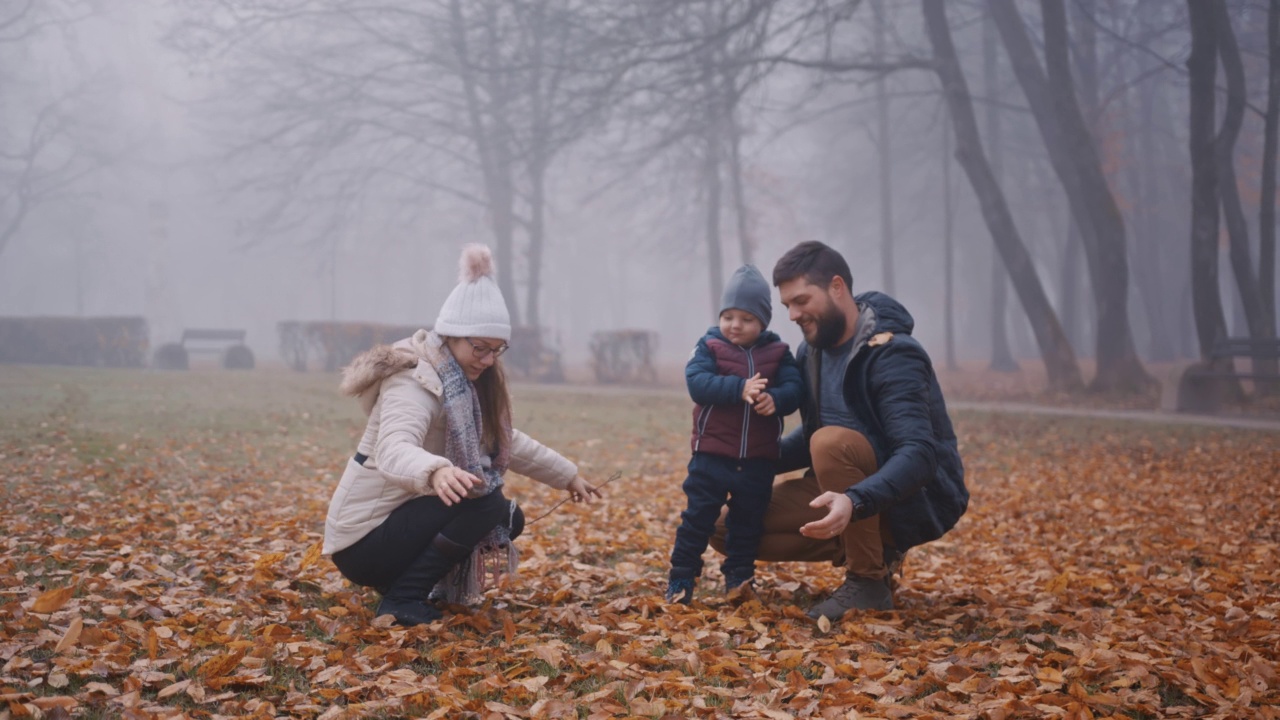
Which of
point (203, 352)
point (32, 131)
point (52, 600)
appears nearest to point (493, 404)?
point (52, 600)

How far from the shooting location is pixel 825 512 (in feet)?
13.9

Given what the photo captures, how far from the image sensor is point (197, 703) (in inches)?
120

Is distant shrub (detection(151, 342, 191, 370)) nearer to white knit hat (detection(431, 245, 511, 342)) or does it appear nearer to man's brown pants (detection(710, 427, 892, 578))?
white knit hat (detection(431, 245, 511, 342))

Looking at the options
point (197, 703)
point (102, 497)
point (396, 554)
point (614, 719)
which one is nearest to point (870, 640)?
point (614, 719)

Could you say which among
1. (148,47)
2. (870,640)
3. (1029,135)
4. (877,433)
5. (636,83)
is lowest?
A: (870,640)

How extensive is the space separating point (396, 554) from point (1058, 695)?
2388mm

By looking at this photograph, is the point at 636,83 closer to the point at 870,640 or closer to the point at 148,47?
the point at 870,640

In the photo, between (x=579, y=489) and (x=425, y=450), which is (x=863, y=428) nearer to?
(x=579, y=489)

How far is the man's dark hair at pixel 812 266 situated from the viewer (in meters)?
4.09

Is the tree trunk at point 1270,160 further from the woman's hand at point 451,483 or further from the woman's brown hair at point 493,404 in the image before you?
the woman's hand at point 451,483

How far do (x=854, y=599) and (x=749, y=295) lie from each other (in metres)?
1.34

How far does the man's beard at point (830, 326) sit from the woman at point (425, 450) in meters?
1.27

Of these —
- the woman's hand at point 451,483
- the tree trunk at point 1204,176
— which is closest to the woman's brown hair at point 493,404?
the woman's hand at point 451,483

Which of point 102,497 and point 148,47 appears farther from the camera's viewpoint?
point 148,47
